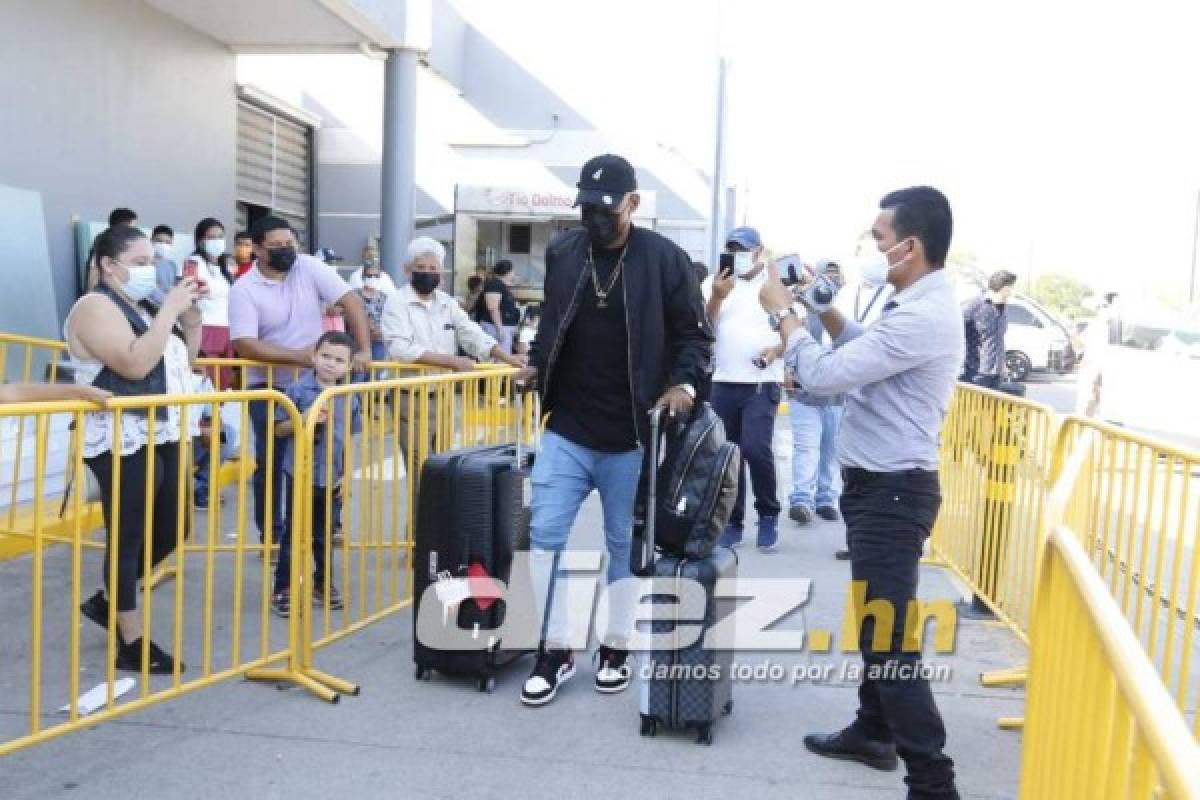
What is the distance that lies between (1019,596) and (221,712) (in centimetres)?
358

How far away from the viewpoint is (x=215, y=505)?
427 cm

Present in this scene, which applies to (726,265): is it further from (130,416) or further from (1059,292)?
(1059,292)

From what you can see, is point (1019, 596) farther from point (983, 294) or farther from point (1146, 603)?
point (983, 294)

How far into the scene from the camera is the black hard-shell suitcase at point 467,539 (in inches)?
179

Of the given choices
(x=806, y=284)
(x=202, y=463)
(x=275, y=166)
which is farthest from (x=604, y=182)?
(x=275, y=166)

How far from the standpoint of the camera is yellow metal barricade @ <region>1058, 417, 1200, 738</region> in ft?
12.8

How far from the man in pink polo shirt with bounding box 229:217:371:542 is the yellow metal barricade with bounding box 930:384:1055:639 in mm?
3381

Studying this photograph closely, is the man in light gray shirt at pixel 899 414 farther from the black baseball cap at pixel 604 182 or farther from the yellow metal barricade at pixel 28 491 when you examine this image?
the yellow metal barricade at pixel 28 491

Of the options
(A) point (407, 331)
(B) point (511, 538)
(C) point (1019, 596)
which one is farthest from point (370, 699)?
(C) point (1019, 596)

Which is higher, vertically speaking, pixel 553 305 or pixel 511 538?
pixel 553 305

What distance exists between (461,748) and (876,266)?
2221mm

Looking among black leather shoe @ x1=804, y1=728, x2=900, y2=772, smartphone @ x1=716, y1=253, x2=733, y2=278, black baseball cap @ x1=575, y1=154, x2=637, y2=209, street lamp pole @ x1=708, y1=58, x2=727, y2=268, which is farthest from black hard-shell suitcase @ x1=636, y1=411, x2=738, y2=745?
street lamp pole @ x1=708, y1=58, x2=727, y2=268

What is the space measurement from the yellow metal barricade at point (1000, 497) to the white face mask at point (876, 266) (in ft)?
3.82

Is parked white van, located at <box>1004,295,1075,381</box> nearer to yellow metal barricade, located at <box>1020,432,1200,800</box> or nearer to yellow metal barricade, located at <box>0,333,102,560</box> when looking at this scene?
yellow metal barricade, located at <box>0,333,102,560</box>
